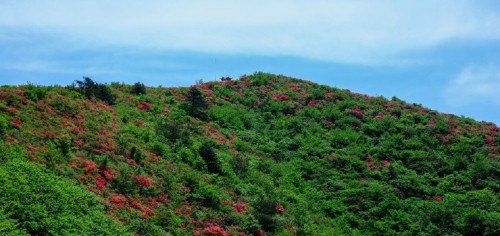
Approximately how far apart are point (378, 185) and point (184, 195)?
1497cm

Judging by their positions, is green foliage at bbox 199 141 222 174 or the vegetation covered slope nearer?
the vegetation covered slope

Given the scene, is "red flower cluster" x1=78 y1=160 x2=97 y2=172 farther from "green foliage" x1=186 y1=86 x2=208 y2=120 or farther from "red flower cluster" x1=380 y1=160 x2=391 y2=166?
"red flower cluster" x1=380 y1=160 x2=391 y2=166

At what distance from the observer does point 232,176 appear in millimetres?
28969

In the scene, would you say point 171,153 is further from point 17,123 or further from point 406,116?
point 406,116

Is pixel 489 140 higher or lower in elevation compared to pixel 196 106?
higher

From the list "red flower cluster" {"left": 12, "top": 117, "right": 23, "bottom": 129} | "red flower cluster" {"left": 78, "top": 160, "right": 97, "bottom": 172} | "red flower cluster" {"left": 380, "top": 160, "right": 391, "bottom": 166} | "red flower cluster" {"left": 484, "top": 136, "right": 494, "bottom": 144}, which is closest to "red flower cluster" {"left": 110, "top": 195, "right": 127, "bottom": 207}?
"red flower cluster" {"left": 78, "top": 160, "right": 97, "bottom": 172}

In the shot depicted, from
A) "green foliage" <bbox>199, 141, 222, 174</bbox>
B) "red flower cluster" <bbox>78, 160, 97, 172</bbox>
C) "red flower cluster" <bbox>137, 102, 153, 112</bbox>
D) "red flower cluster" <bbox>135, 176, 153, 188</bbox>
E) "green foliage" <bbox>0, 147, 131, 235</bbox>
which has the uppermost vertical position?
"red flower cluster" <bbox>137, 102, 153, 112</bbox>

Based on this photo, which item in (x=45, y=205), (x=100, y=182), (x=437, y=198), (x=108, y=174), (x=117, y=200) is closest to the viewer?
(x=45, y=205)

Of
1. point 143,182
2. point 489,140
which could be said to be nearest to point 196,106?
point 143,182

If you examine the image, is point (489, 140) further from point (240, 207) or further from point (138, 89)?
point (138, 89)

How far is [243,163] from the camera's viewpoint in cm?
3108

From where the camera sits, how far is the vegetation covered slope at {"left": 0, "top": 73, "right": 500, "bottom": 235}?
20.3 m

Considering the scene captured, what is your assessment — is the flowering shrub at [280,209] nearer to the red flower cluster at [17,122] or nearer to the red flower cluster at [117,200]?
the red flower cluster at [117,200]

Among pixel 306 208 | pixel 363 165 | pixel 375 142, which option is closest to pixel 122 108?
pixel 306 208
